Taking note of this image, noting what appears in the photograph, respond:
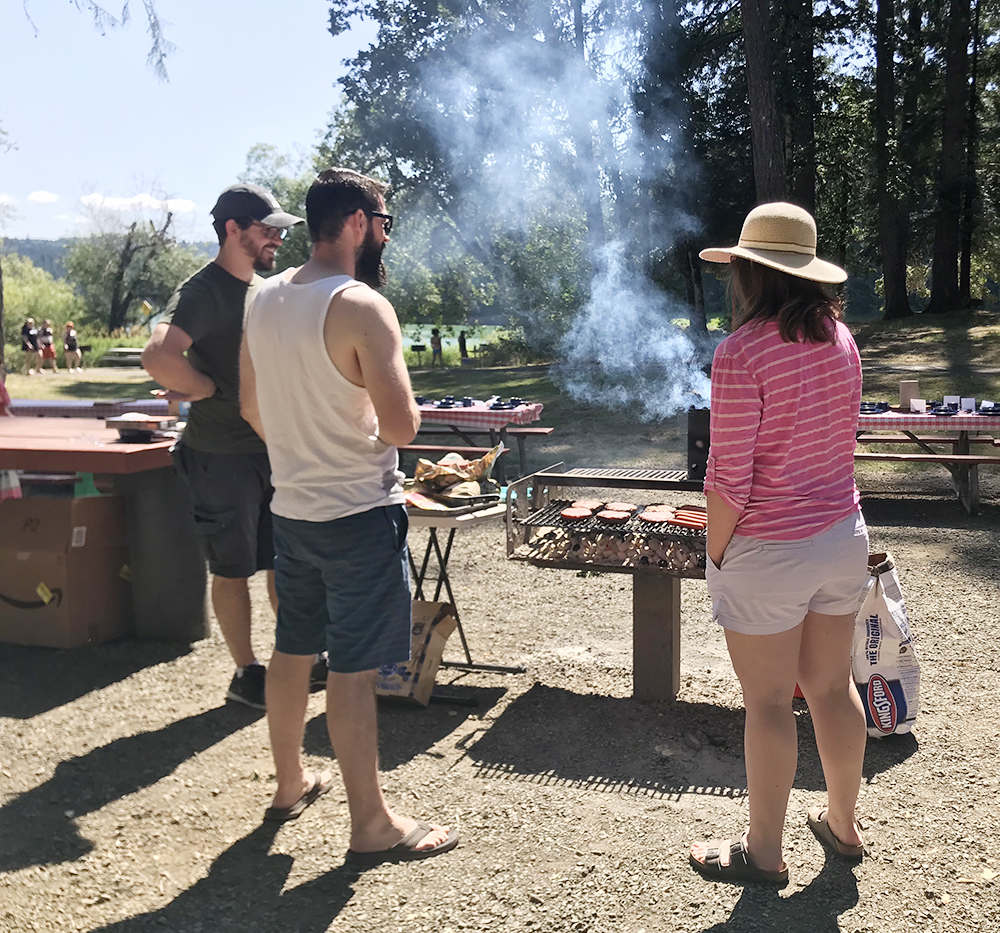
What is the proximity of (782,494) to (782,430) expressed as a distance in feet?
0.55

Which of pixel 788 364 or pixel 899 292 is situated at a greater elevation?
pixel 899 292

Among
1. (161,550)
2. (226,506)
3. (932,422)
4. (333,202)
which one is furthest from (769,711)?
(932,422)

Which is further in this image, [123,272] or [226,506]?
[123,272]

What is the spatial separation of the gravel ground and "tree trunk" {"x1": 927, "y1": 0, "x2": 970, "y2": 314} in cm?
1877

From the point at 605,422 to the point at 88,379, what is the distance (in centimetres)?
1679

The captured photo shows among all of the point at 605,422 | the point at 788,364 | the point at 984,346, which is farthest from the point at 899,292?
the point at 788,364

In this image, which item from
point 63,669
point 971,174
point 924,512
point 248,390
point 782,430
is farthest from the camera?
point 971,174

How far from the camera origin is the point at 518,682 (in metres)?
4.36

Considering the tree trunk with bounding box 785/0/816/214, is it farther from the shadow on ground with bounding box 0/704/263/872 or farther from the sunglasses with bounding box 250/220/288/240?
the shadow on ground with bounding box 0/704/263/872

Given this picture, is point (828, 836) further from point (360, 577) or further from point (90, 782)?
point (90, 782)

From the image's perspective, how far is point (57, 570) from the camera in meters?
4.61

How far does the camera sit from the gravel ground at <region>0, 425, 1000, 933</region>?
263 cm

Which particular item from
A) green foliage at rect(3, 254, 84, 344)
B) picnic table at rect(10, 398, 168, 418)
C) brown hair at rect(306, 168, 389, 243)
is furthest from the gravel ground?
green foliage at rect(3, 254, 84, 344)

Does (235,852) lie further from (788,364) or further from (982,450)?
(982,450)
